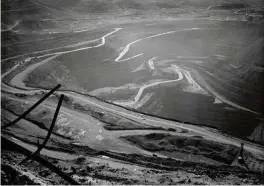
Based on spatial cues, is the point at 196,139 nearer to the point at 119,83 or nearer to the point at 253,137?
the point at 253,137

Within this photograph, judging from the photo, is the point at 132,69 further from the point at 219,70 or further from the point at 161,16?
the point at 161,16

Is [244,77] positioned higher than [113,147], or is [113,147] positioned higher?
[244,77]

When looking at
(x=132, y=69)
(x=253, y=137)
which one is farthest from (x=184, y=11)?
(x=253, y=137)

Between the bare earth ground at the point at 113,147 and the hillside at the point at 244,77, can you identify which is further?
the hillside at the point at 244,77

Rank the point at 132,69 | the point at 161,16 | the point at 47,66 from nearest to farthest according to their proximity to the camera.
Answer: the point at 47,66 → the point at 132,69 → the point at 161,16

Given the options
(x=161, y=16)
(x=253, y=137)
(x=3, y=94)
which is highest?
(x=161, y=16)

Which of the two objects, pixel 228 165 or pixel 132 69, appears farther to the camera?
pixel 132 69

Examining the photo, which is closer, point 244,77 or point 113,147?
point 113,147

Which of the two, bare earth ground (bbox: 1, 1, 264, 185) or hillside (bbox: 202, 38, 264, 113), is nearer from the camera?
bare earth ground (bbox: 1, 1, 264, 185)

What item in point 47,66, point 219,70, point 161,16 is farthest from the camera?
point 161,16

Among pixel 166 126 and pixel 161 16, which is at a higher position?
pixel 161 16
